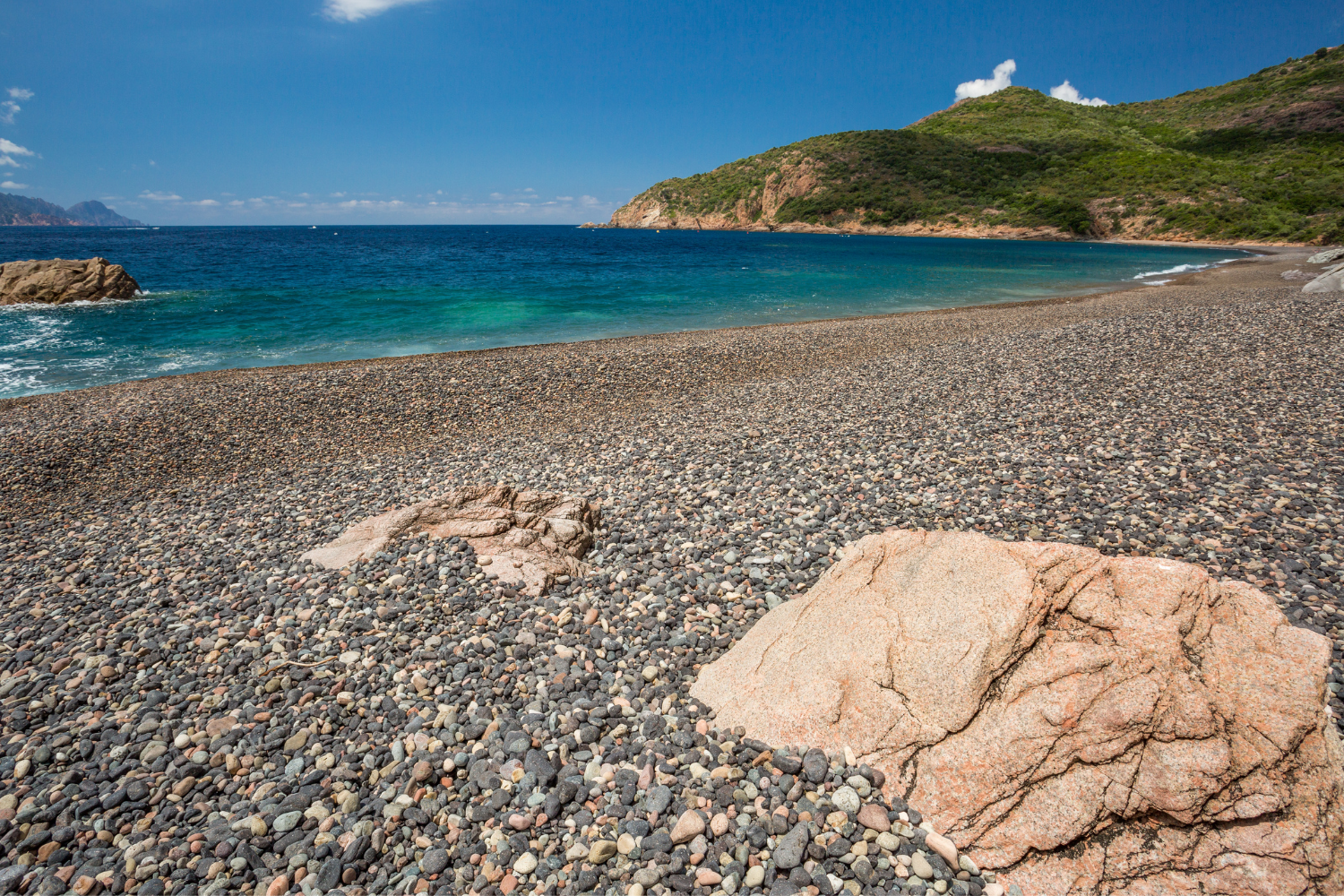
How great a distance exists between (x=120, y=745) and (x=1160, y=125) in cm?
20253

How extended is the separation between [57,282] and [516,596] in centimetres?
4353

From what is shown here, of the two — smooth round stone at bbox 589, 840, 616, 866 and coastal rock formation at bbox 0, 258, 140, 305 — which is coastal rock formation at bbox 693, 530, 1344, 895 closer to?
smooth round stone at bbox 589, 840, 616, 866

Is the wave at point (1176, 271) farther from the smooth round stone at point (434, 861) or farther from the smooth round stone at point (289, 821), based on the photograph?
the smooth round stone at point (289, 821)

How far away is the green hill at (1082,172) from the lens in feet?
293

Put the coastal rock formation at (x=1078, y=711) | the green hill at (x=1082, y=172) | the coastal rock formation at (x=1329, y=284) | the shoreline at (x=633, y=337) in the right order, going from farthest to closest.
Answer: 1. the green hill at (x=1082, y=172)
2. the coastal rock formation at (x=1329, y=284)
3. the shoreline at (x=633, y=337)
4. the coastal rock formation at (x=1078, y=711)

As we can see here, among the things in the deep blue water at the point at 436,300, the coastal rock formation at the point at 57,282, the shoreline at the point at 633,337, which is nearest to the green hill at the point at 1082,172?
the deep blue water at the point at 436,300

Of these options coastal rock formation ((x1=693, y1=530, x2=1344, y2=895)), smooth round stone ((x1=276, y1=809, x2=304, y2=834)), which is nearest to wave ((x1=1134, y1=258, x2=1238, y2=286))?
coastal rock formation ((x1=693, y1=530, x2=1344, y2=895))

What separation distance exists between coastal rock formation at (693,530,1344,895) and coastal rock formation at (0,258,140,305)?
4581 centimetres

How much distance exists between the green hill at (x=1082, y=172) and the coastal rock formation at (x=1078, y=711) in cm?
9552

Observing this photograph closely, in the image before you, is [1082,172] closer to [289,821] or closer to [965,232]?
[965,232]

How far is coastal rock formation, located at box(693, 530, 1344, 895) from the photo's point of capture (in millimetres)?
3293

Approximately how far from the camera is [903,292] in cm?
4006

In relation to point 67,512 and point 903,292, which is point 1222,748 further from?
point 903,292

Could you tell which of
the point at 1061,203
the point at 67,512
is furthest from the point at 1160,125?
the point at 67,512
